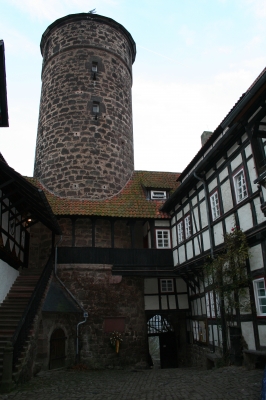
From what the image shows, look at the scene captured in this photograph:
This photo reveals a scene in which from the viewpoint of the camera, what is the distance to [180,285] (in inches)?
663

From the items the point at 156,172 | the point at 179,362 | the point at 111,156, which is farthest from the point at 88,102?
the point at 179,362

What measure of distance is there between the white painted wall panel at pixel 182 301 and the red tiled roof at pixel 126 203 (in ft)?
12.3

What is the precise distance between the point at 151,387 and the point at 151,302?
7.56m

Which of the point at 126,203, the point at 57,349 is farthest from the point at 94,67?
the point at 57,349

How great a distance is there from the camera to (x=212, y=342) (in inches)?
506

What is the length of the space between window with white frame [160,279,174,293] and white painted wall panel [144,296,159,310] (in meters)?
0.58

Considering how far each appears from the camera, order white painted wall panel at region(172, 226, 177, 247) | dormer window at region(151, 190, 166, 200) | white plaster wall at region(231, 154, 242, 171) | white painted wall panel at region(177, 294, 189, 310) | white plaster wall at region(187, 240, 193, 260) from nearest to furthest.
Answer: white plaster wall at region(231, 154, 242, 171) < white plaster wall at region(187, 240, 193, 260) < white painted wall panel at region(172, 226, 177, 247) < white painted wall panel at region(177, 294, 189, 310) < dormer window at region(151, 190, 166, 200)

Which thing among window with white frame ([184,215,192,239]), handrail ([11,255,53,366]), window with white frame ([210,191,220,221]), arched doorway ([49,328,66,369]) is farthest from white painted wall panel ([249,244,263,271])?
arched doorway ([49,328,66,369])

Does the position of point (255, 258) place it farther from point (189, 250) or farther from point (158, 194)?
point (158, 194)

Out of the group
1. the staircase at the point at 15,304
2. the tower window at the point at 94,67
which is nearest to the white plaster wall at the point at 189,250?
the staircase at the point at 15,304

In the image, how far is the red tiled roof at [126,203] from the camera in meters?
16.3

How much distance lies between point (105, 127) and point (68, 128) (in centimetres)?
199

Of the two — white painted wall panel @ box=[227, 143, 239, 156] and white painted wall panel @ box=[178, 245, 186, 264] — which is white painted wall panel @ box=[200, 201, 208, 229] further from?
white painted wall panel @ box=[227, 143, 239, 156]

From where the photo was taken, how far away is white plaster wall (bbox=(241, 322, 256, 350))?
9.86 metres
